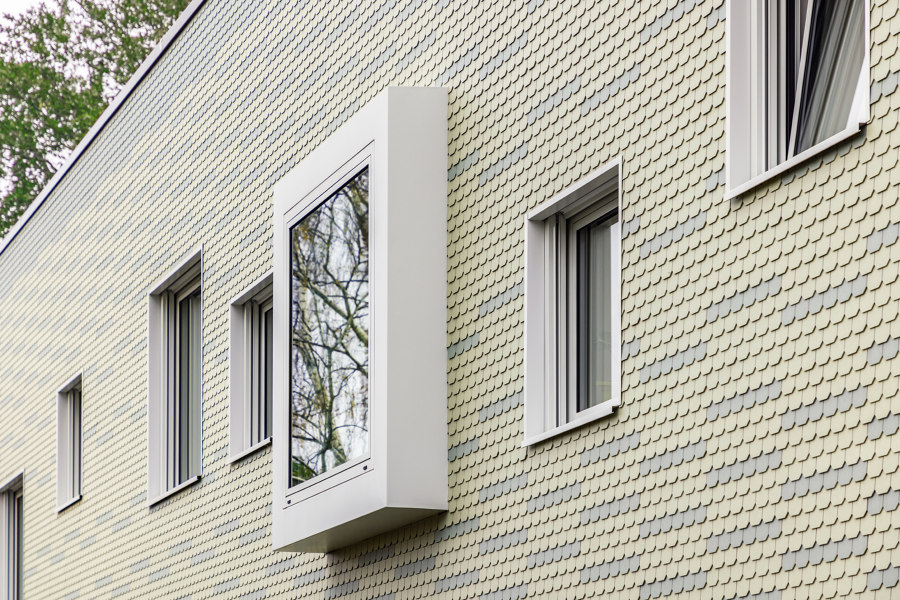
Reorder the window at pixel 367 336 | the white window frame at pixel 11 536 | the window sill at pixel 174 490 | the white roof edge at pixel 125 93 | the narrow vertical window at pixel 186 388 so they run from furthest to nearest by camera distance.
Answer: the white window frame at pixel 11 536, the white roof edge at pixel 125 93, the narrow vertical window at pixel 186 388, the window sill at pixel 174 490, the window at pixel 367 336

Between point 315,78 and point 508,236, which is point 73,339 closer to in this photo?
point 315,78

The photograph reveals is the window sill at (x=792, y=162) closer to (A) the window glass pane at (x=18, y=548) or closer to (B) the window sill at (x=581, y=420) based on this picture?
(B) the window sill at (x=581, y=420)

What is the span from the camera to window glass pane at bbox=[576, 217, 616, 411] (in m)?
7.87

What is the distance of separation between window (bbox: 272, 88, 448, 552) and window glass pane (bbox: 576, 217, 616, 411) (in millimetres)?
1019

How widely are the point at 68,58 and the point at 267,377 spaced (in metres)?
24.6

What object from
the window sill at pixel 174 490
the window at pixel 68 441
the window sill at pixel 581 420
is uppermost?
the window at pixel 68 441

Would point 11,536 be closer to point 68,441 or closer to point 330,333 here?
point 68,441

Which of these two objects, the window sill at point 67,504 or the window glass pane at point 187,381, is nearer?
the window glass pane at point 187,381

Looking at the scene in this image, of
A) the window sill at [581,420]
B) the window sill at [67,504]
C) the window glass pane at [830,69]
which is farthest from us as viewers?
the window sill at [67,504]

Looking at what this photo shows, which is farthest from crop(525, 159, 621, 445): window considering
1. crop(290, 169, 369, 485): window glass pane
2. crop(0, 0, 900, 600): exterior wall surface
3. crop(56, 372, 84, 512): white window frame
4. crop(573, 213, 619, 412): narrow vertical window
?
crop(56, 372, 84, 512): white window frame

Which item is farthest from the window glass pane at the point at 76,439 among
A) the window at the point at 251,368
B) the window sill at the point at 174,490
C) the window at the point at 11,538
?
the window at the point at 251,368

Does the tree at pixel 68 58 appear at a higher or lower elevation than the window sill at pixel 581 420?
higher

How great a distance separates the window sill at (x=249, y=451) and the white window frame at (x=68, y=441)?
5.12 meters

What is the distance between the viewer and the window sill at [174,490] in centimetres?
1271
